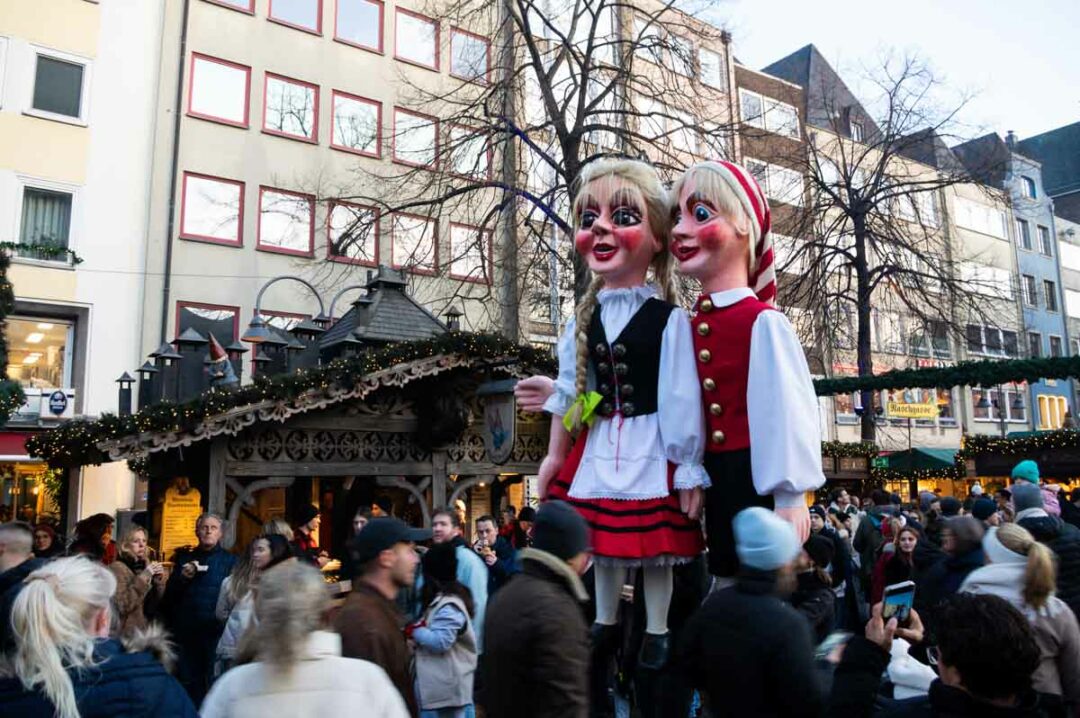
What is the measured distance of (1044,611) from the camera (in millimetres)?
3660

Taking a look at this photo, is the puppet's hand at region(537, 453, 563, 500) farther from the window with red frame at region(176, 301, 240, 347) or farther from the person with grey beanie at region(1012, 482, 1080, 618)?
the window with red frame at region(176, 301, 240, 347)

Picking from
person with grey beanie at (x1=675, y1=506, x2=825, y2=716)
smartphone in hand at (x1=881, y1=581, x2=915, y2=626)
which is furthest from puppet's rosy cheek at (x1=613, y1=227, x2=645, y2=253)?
smartphone in hand at (x1=881, y1=581, x2=915, y2=626)

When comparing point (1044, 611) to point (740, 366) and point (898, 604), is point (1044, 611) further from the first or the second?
point (740, 366)

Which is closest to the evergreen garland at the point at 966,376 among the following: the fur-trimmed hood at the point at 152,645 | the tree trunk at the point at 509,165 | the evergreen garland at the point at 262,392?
the evergreen garland at the point at 262,392

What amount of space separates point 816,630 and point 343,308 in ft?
63.9

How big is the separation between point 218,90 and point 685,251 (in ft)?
67.9

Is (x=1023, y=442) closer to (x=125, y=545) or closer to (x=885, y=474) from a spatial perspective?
(x=885, y=474)

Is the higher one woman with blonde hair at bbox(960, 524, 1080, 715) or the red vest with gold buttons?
the red vest with gold buttons

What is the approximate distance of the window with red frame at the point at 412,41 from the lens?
2462cm

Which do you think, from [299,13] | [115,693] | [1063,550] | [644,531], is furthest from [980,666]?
[299,13]

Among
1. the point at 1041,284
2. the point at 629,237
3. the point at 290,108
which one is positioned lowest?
the point at 629,237

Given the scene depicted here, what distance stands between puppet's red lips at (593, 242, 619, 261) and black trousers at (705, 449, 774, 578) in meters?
1.04

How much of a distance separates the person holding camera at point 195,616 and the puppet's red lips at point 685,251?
195 inches

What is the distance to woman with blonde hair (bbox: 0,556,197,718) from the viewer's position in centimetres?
264
